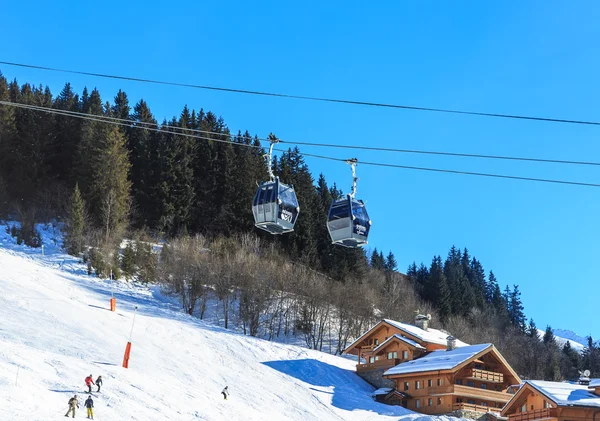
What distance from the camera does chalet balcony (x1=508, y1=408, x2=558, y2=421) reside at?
42156 millimetres

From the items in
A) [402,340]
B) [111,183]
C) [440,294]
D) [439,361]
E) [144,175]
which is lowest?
[439,361]

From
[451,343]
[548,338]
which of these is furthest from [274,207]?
[548,338]

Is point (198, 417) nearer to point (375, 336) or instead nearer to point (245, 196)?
point (375, 336)

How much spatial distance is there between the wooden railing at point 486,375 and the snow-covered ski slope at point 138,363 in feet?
23.6

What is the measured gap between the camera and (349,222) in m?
21.7

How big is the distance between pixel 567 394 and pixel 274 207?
28851 mm

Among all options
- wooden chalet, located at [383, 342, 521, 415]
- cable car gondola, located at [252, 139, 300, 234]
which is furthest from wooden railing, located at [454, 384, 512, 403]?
cable car gondola, located at [252, 139, 300, 234]

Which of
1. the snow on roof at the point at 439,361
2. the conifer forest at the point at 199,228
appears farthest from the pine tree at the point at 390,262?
the snow on roof at the point at 439,361

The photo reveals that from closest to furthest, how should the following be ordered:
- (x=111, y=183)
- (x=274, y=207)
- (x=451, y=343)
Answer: (x=274, y=207) → (x=451, y=343) → (x=111, y=183)

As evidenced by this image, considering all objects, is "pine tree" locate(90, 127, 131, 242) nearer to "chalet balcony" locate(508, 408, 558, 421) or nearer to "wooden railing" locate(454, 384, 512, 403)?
"wooden railing" locate(454, 384, 512, 403)

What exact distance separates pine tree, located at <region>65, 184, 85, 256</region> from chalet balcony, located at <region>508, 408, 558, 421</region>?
4463 centimetres

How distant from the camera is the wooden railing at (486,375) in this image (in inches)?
2085

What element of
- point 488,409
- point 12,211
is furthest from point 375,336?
point 12,211

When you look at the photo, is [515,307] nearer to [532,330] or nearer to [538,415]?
[532,330]
